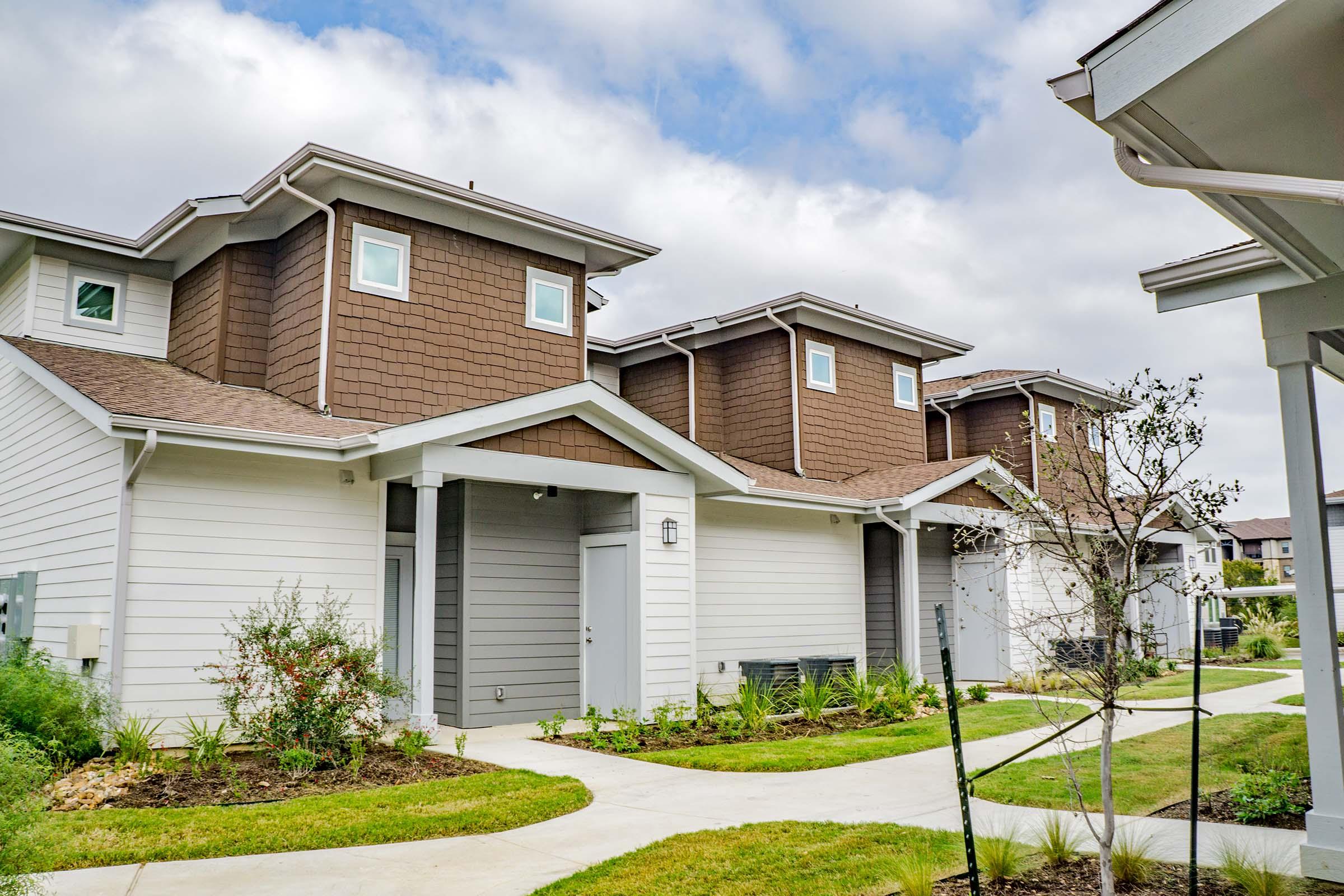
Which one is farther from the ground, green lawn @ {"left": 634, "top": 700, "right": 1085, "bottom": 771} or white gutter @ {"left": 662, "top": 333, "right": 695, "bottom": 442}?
white gutter @ {"left": 662, "top": 333, "right": 695, "bottom": 442}

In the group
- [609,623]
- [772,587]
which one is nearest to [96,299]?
[609,623]

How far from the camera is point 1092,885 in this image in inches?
201

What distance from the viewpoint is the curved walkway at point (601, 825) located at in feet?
17.7

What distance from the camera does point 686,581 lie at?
40.1 feet

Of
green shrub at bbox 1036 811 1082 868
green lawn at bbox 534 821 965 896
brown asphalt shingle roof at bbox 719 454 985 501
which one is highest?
brown asphalt shingle roof at bbox 719 454 985 501

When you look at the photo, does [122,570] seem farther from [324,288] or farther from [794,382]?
[794,382]

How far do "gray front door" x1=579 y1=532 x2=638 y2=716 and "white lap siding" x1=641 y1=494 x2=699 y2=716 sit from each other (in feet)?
0.53

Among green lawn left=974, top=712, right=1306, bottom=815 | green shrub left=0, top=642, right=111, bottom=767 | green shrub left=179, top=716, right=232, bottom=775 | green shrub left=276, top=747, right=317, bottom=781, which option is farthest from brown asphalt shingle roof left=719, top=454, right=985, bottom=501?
green shrub left=0, top=642, right=111, bottom=767

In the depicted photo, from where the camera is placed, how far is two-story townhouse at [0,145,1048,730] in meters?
9.45

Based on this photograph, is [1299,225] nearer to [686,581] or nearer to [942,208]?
[686,581]

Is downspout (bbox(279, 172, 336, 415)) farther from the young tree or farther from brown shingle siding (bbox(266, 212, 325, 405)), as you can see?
the young tree

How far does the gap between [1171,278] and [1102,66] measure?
262cm

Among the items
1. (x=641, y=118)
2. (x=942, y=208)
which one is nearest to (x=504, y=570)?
(x=641, y=118)

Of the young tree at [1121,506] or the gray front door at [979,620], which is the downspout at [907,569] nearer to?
the gray front door at [979,620]
